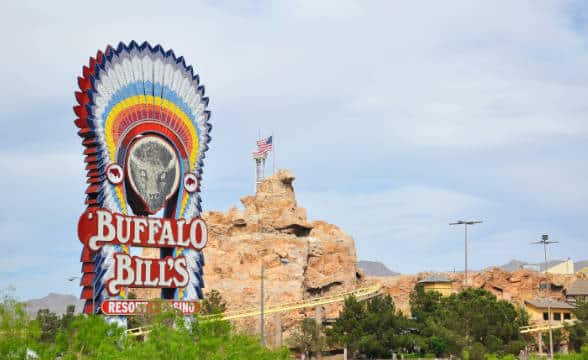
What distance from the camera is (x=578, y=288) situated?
402 ft

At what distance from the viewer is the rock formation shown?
93.9 metres

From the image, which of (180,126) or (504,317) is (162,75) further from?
(504,317)

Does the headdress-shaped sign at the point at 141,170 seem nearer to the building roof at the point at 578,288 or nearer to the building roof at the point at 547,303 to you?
the building roof at the point at 547,303

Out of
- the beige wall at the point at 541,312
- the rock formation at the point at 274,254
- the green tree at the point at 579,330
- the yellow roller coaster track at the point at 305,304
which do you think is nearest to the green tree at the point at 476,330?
the green tree at the point at 579,330

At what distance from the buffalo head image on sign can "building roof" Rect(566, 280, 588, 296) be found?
8430cm

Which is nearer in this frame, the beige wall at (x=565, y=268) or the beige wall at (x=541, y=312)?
the beige wall at (x=541, y=312)

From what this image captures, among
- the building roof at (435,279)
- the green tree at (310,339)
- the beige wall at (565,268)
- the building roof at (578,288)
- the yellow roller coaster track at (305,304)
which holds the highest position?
the beige wall at (565,268)

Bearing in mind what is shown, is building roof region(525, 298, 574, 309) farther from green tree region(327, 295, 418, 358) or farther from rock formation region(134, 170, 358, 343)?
green tree region(327, 295, 418, 358)

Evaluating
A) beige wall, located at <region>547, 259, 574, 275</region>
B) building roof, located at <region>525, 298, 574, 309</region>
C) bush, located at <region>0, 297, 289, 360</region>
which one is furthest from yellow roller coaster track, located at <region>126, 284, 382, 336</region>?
beige wall, located at <region>547, 259, 574, 275</region>

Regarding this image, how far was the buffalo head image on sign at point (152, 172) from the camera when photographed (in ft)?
169

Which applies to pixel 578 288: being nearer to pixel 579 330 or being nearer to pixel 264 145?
pixel 579 330

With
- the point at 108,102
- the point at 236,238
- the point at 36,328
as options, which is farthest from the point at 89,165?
the point at 236,238

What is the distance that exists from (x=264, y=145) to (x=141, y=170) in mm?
57557

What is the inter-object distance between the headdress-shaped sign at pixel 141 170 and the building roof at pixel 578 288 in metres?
82.3
